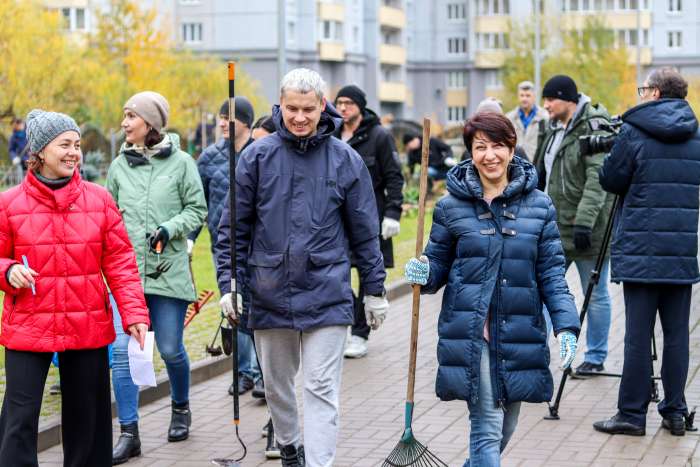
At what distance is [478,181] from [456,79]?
97252 millimetres

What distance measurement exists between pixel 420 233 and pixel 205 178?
3456mm

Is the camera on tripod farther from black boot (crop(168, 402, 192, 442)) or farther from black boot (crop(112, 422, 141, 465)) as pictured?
black boot (crop(112, 422, 141, 465))

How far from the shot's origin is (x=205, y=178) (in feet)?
31.2

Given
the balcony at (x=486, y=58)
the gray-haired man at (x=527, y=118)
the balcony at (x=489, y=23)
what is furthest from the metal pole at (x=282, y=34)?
the balcony at (x=489, y=23)

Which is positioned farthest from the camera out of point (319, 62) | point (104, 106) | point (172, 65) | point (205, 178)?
point (319, 62)

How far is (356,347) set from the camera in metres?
11.0

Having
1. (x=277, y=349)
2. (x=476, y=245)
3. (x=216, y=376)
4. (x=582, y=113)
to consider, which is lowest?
(x=216, y=376)

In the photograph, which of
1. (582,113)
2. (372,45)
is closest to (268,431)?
(582,113)

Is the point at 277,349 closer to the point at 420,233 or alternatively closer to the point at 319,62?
the point at 420,233

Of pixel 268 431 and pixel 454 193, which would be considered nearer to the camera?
pixel 454 193

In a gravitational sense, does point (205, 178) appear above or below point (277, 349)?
above

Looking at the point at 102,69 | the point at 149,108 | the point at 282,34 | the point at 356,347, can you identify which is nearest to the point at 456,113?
the point at 102,69

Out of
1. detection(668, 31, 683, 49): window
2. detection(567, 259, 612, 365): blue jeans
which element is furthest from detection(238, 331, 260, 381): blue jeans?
detection(668, 31, 683, 49): window

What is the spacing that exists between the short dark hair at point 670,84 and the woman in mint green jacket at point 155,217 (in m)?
2.65
